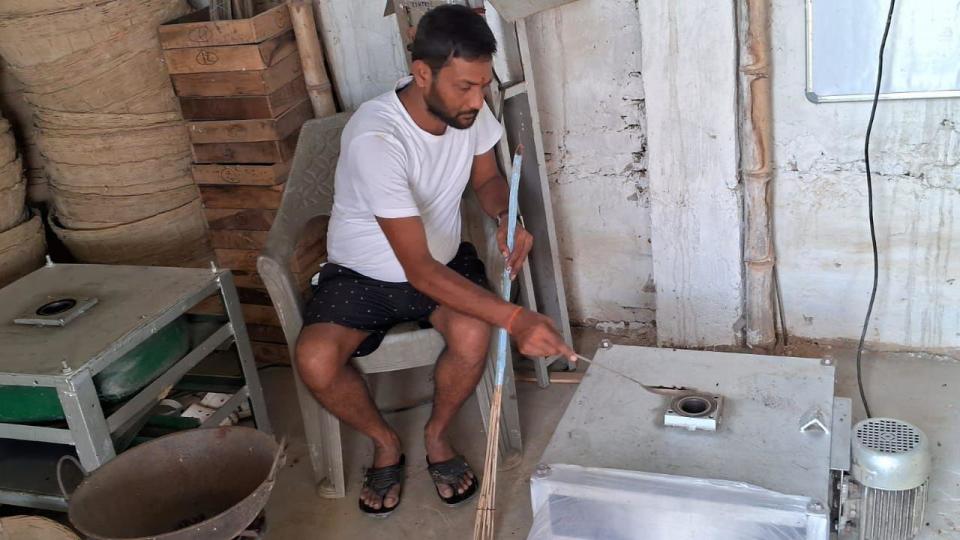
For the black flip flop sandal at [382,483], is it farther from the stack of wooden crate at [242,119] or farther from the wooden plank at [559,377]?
the stack of wooden crate at [242,119]

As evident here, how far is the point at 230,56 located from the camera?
2.65 metres

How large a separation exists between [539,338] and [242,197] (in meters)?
1.38

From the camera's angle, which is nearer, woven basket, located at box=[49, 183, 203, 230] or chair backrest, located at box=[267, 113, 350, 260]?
chair backrest, located at box=[267, 113, 350, 260]

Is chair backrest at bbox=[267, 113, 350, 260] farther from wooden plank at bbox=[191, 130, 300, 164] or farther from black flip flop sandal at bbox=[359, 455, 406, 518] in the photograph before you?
black flip flop sandal at bbox=[359, 455, 406, 518]

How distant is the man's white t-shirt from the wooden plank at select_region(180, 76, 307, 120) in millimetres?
497

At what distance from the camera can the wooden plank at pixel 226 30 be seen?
2605 mm

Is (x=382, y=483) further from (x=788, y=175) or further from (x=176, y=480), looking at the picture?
(x=788, y=175)

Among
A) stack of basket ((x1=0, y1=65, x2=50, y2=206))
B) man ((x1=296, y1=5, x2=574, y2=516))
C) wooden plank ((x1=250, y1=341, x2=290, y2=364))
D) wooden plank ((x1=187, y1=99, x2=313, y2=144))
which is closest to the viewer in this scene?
man ((x1=296, y1=5, x2=574, y2=516))

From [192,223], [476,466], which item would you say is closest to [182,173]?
[192,223]

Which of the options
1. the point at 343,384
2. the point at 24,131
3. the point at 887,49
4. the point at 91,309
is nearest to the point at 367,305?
the point at 343,384

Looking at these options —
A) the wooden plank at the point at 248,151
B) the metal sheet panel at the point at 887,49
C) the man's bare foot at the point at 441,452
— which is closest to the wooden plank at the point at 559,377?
the man's bare foot at the point at 441,452

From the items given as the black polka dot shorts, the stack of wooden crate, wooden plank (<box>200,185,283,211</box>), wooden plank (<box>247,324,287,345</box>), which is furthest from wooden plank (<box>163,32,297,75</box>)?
wooden plank (<box>247,324,287,345</box>)

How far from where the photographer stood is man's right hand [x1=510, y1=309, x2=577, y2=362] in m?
1.84

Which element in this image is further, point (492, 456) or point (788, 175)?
point (788, 175)
